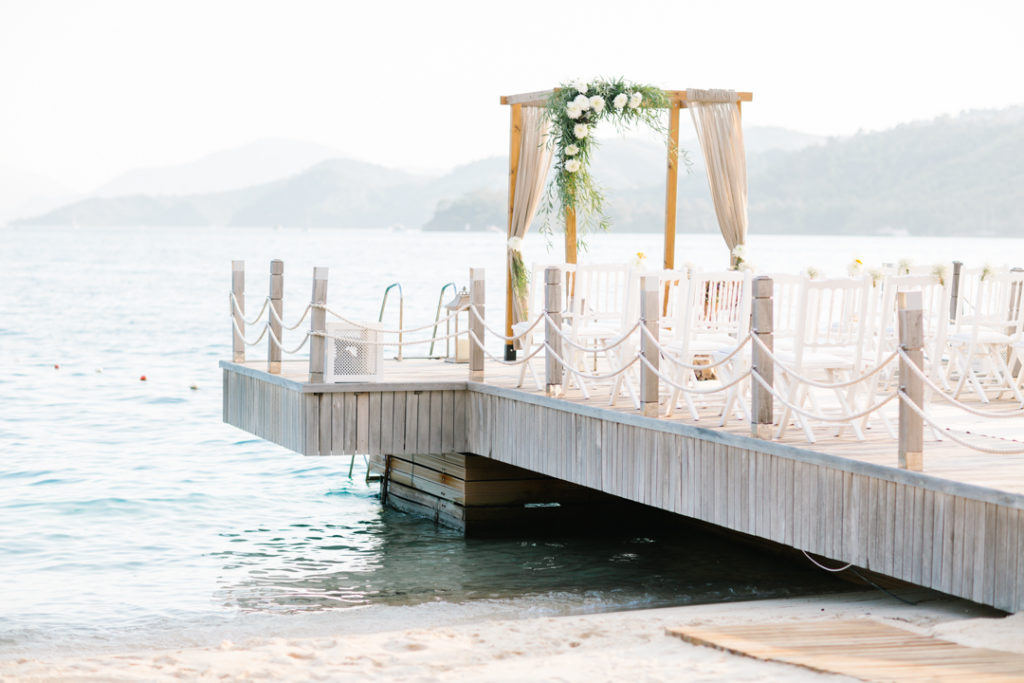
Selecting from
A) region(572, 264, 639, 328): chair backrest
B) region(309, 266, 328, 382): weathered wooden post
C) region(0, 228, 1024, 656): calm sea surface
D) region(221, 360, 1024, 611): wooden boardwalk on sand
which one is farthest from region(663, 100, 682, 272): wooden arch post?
region(309, 266, 328, 382): weathered wooden post

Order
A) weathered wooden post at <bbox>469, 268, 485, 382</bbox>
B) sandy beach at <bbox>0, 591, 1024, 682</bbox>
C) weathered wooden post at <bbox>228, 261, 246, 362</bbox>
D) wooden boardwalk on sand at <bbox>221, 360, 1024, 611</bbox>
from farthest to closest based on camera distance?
weathered wooden post at <bbox>228, 261, 246, 362</bbox> → weathered wooden post at <bbox>469, 268, 485, 382</bbox> → wooden boardwalk on sand at <bbox>221, 360, 1024, 611</bbox> → sandy beach at <bbox>0, 591, 1024, 682</bbox>

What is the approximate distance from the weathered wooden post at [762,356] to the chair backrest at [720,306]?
0.63 metres

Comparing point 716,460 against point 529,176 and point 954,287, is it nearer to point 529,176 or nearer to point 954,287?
point 529,176

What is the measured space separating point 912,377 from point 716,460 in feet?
5.37

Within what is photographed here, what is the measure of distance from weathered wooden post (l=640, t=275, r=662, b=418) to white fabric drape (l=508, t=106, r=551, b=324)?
3891 millimetres

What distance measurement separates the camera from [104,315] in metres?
46.0

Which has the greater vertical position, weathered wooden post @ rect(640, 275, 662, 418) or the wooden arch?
the wooden arch

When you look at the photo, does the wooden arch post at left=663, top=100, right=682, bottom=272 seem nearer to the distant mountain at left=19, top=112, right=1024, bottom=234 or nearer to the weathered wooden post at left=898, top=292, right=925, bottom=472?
the weathered wooden post at left=898, top=292, right=925, bottom=472

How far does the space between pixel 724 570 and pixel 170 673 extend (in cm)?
487

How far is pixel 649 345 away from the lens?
766 centimetres

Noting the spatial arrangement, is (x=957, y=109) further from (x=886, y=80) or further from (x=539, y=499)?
(x=539, y=499)

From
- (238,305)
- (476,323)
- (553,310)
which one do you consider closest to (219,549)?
(238,305)

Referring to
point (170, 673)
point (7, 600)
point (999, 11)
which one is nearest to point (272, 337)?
point (7, 600)

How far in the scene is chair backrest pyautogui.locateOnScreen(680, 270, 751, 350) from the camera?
7.41 metres
